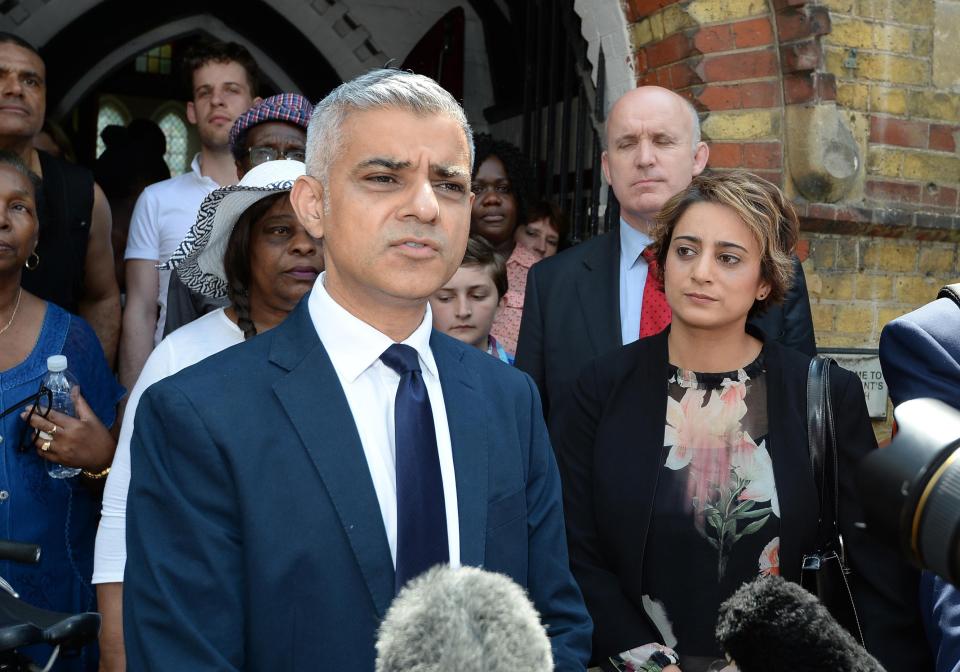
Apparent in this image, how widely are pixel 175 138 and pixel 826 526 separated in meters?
12.8

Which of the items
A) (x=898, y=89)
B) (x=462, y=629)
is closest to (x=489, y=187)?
(x=898, y=89)

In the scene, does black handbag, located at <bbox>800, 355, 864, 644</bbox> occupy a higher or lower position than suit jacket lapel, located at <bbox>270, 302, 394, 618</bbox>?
lower

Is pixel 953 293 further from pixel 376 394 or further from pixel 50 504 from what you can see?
pixel 50 504

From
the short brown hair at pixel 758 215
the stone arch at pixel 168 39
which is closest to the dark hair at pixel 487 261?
the short brown hair at pixel 758 215

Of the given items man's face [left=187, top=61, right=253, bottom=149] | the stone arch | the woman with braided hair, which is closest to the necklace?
the woman with braided hair

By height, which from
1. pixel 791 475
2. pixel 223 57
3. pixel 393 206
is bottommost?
pixel 791 475

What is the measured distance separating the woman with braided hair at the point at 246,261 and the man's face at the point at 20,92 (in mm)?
1173

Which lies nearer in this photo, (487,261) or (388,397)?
(388,397)

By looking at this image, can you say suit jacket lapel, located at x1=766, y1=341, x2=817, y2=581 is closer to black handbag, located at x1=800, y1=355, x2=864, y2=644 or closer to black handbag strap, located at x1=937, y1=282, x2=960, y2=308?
black handbag, located at x1=800, y1=355, x2=864, y2=644

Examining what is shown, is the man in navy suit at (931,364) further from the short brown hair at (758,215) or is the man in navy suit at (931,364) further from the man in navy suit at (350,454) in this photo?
the man in navy suit at (350,454)

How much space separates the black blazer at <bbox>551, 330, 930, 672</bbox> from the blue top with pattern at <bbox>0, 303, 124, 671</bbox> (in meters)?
1.37

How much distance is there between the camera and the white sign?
4305mm

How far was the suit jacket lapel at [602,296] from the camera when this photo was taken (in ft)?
10.5

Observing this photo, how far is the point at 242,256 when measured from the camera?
2777 millimetres
